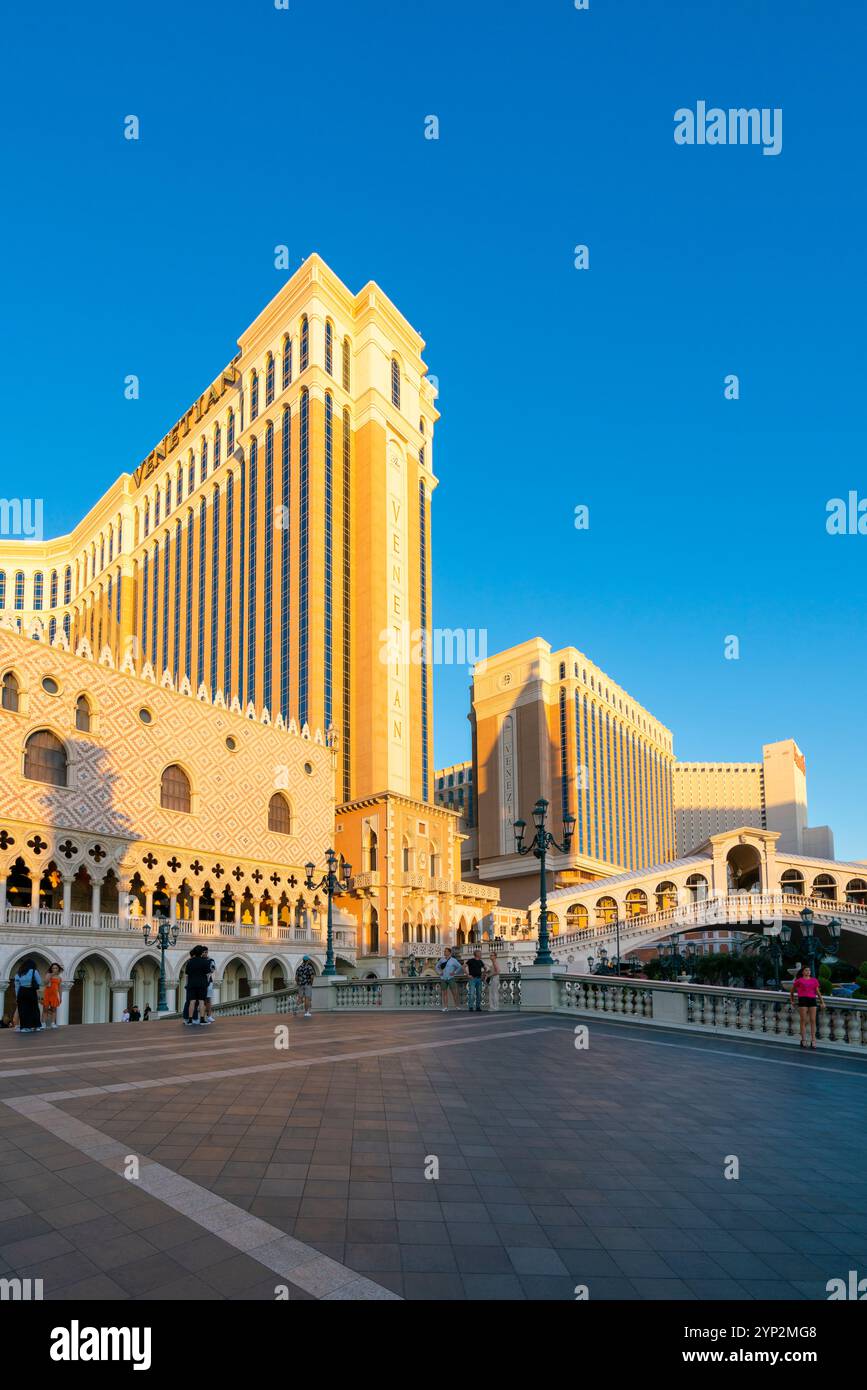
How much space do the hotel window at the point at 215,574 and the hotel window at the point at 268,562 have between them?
9.25 meters

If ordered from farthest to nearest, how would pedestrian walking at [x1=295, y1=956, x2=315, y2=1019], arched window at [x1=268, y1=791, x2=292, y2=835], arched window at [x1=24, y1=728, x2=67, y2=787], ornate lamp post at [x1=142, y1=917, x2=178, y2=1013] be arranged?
arched window at [x1=268, y1=791, x2=292, y2=835] → arched window at [x1=24, y1=728, x2=67, y2=787] → ornate lamp post at [x1=142, y1=917, x2=178, y2=1013] → pedestrian walking at [x1=295, y1=956, x2=315, y2=1019]

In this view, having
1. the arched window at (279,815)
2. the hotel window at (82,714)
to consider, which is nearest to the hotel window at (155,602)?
the arched window at (279,815)

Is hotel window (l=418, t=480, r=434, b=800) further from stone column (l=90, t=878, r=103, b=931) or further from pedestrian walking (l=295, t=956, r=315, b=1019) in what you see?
pedestrian walking (l=295, t=956, r=315, b=1019)

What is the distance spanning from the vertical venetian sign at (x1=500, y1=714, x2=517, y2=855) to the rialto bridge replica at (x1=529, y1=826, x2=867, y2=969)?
4007 cm

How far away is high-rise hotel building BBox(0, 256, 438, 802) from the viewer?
6850 cm

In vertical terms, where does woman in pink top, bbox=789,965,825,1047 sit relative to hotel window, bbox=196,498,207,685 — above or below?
below

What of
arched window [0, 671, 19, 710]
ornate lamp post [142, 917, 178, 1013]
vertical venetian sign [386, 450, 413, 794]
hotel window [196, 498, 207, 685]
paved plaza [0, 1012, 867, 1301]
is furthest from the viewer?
hotel window [196, 498, 207, 685]

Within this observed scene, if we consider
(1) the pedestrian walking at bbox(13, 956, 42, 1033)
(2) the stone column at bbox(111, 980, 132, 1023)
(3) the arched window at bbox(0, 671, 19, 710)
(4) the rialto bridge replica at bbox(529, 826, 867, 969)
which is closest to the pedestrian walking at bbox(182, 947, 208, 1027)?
(1) the pedestrian walking at bbox(13, 956, 42, 1033)

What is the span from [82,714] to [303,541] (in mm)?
36549

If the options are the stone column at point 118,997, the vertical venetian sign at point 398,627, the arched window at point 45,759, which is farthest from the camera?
the vertical venetian sign at point 398,627

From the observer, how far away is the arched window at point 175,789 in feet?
133

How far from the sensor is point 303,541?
71188 mm

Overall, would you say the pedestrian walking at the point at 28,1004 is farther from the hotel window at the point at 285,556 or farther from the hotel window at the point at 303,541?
the hotel window at the point at 285,556

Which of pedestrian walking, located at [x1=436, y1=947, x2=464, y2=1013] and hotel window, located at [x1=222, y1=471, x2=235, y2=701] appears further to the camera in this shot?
hotel window, located at [x1=222, y1=471, x2=235, y2=701]
